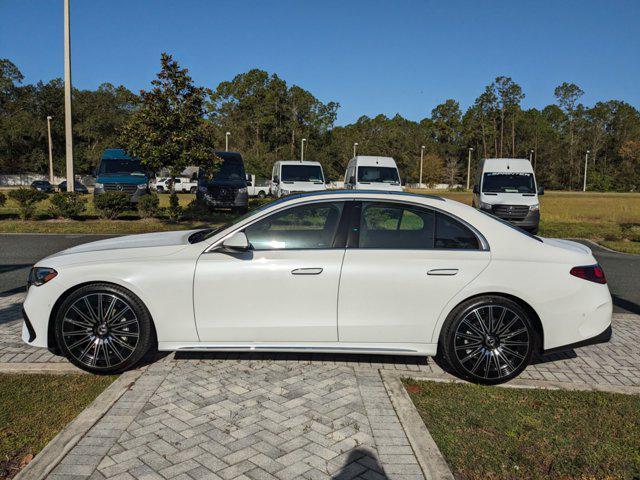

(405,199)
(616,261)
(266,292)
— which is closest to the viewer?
(266,292)

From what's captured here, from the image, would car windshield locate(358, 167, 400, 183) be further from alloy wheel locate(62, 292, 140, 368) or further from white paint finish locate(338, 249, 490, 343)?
alloy wheel locate(62, 292, 140, 368)

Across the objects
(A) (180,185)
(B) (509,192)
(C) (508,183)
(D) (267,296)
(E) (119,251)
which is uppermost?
(C) (508,183)

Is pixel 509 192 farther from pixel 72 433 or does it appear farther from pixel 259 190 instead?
pixel 259 190

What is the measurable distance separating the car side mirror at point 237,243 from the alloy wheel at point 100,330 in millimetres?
978

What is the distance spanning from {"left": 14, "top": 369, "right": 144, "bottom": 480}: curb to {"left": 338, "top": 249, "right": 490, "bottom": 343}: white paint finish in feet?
5.98

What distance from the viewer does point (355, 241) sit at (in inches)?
178

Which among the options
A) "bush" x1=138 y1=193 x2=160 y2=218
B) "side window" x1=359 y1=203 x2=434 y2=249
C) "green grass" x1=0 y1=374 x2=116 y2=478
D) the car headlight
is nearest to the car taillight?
"side window" x1=359 y1=203 x2=434 y2=249

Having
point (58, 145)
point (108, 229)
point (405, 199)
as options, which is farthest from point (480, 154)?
point (405, 199)

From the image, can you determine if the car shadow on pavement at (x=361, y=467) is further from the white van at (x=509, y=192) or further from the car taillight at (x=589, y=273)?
the white van at (x=509, y=192)

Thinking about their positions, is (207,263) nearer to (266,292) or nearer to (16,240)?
(266,292)

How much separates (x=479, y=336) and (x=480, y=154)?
319 feet

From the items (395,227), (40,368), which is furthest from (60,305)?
(395,227)

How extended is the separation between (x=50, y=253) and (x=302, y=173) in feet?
38.8

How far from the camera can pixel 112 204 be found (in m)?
17.8
